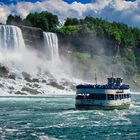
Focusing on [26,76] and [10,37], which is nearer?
[26,76]

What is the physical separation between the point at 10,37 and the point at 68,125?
3297 inches

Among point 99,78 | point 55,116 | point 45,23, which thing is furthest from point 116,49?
point 55,116

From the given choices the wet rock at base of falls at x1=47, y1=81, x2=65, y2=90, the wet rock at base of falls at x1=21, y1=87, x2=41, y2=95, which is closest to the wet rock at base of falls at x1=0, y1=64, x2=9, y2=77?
the wet rock at base of falls at x1=21, y1=87, x2=41, y2=95

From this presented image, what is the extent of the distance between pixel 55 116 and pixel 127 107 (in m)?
19.3

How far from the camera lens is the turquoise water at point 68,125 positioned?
46156 millimetres

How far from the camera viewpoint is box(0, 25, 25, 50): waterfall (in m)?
133

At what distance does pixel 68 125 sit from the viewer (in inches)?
2110

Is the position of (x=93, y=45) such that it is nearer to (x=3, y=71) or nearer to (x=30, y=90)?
(x=3, y=71)

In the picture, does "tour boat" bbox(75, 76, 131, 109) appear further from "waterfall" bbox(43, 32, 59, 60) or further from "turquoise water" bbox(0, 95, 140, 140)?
"waterfall" bbox(43, 32, 59, 60)

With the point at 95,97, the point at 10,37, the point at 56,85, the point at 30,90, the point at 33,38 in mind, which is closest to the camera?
the point at 95,97

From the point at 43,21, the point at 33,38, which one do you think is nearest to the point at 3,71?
the point at 33,38

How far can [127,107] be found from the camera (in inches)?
3073

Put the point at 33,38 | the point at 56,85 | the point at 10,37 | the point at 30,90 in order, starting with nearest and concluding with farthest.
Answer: the point at 30,90, the point at 56,85, the point at 10,37, the point at 33,38

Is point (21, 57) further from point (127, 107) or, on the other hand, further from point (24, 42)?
point (127, 107)
